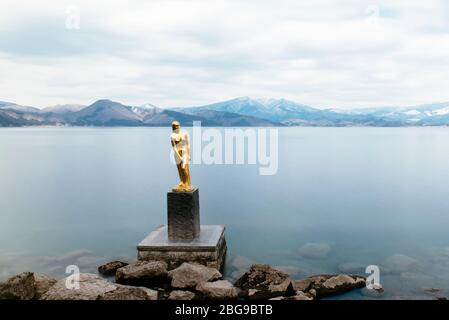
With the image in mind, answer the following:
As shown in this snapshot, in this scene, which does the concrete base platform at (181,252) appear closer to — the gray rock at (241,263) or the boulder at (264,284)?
the boulder at (264,284)

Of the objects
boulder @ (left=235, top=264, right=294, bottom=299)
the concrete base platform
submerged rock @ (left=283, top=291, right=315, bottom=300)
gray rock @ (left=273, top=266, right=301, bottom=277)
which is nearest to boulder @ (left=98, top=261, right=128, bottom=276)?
the concrete base platform

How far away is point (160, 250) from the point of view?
15.6 m

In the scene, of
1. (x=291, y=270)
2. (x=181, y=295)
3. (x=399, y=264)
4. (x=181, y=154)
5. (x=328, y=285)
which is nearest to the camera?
(x=181, y=295)

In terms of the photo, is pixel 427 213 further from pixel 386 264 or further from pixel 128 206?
pixel 128 206

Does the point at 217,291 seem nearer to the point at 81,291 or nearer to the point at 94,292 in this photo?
the point at 94,292

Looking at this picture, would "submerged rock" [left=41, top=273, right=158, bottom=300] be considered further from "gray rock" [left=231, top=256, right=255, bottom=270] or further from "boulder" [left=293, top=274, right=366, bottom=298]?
"gray rock" [left=231, top=256, right=255, bottom=270]

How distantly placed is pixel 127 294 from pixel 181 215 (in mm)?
4126

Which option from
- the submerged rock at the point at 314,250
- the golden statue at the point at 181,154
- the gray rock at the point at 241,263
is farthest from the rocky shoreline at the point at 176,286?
the submerged rock at the point at 314,250

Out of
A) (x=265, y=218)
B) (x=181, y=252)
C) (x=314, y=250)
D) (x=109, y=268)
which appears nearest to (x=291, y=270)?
(x=314, y=250)

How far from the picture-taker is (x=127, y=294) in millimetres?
12312

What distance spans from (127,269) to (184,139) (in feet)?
15.5

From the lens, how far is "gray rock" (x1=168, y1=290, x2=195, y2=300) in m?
13.2

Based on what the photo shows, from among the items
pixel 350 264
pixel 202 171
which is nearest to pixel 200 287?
pixel 350 264
